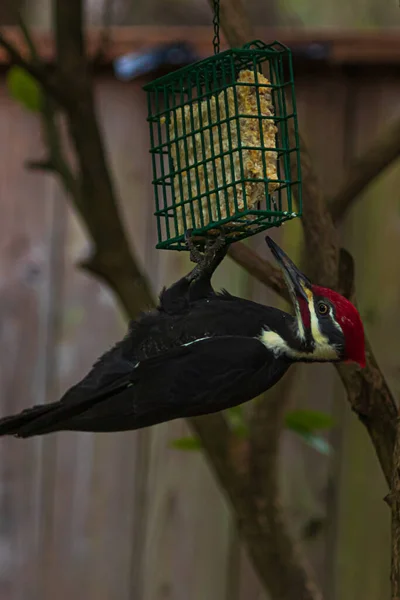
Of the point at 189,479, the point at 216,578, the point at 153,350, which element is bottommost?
the point at 216,578

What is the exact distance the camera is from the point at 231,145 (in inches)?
77.3

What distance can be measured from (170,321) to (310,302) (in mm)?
293

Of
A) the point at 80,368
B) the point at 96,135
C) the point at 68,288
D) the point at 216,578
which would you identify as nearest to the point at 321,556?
the point at 216,578

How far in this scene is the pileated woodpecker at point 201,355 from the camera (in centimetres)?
200

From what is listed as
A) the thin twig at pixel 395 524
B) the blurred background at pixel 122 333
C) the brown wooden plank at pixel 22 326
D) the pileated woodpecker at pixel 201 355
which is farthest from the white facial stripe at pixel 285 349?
the brown wooden plank at pixel 22 326

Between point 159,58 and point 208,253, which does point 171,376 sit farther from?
point 159,58

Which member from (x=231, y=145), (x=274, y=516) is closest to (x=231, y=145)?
(x=231, y=145)

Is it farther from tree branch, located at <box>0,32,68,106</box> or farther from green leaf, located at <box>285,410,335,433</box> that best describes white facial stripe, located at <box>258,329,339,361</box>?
tree branch, located at <box>0,32,68,106</box>

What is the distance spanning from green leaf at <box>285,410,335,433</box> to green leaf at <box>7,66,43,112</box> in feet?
3.33

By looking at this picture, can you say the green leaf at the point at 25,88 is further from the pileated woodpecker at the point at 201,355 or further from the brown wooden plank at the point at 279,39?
the pileated woodpecker at the point at 201,355

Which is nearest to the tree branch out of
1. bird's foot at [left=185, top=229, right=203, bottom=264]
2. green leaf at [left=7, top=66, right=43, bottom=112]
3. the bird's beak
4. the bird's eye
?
green leaf at [left=7, top=66, right=43, bottom=112]

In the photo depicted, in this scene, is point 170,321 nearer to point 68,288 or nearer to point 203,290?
point 203,290

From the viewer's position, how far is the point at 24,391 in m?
2.94

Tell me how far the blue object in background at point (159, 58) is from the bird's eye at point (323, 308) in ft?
3.66
